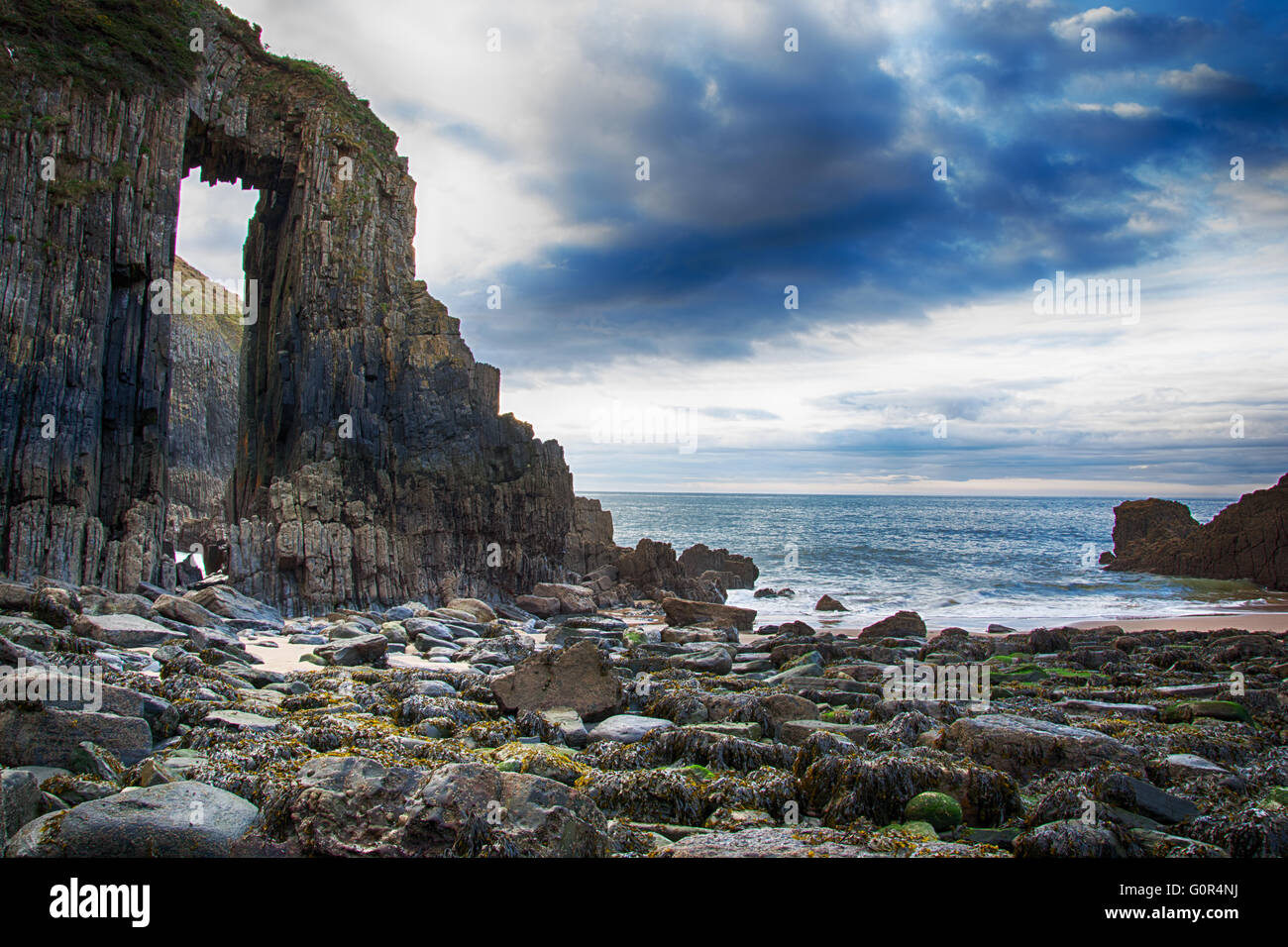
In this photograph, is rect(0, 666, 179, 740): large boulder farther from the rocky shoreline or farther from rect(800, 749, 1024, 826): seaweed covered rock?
rect(800, 749, 1024, 826): seaweed covered rock

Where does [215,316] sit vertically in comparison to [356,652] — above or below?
above

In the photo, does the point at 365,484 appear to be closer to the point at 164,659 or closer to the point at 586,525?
the point at 586,525

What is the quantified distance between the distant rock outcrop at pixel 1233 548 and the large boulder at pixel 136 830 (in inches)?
1682

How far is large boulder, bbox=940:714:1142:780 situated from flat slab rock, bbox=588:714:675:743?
9.61ft

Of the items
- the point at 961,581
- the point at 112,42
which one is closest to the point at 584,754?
the point at 112,42

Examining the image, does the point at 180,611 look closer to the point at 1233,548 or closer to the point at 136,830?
the point at 136,830

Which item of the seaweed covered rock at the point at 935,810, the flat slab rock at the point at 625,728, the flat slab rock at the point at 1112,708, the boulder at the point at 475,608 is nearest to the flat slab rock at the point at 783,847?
the seaweed covered rock at the point at 935,810

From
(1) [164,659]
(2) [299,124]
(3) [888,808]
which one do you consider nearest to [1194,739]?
(3) [888,808]

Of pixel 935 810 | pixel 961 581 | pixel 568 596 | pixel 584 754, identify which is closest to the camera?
pixel 935 810

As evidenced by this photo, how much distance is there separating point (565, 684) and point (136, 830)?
551 centimetres

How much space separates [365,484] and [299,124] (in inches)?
484

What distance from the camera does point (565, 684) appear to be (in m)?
9.05
